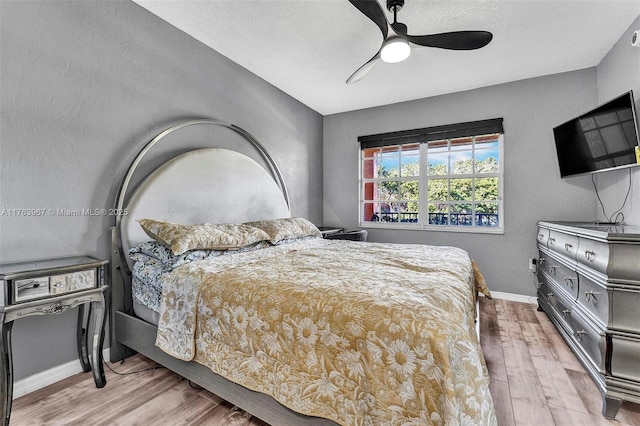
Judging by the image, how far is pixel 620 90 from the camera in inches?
102

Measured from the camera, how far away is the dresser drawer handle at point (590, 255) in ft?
5.90

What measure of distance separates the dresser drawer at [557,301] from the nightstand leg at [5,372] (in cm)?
332

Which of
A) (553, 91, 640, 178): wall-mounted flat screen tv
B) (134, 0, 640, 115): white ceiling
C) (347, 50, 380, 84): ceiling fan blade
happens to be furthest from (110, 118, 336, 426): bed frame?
(553, 91, 640, 178): wall-mounted flat screen tv

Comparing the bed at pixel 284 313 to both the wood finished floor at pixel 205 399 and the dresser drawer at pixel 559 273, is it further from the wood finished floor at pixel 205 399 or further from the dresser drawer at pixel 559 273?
the dresser drawer at pixel 559 273

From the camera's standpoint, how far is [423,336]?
3.22ft

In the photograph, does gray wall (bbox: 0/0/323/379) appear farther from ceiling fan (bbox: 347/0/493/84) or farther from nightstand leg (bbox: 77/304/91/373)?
ceiling fan (bbox: 347/0/493/84)

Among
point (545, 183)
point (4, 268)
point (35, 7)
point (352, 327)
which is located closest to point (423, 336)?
point (352, 327)

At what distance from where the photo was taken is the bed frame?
57.9 inches

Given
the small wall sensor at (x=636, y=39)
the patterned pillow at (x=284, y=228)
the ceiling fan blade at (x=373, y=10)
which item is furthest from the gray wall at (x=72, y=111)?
the small wall sensor at (x=636, y=39)

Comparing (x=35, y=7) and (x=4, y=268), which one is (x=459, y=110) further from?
(x=4, y=268)

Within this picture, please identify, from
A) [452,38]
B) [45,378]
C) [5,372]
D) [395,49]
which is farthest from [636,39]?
[45,378]

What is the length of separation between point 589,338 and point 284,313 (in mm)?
1915

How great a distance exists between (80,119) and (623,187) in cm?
426

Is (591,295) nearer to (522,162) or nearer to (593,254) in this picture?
(593,254)
